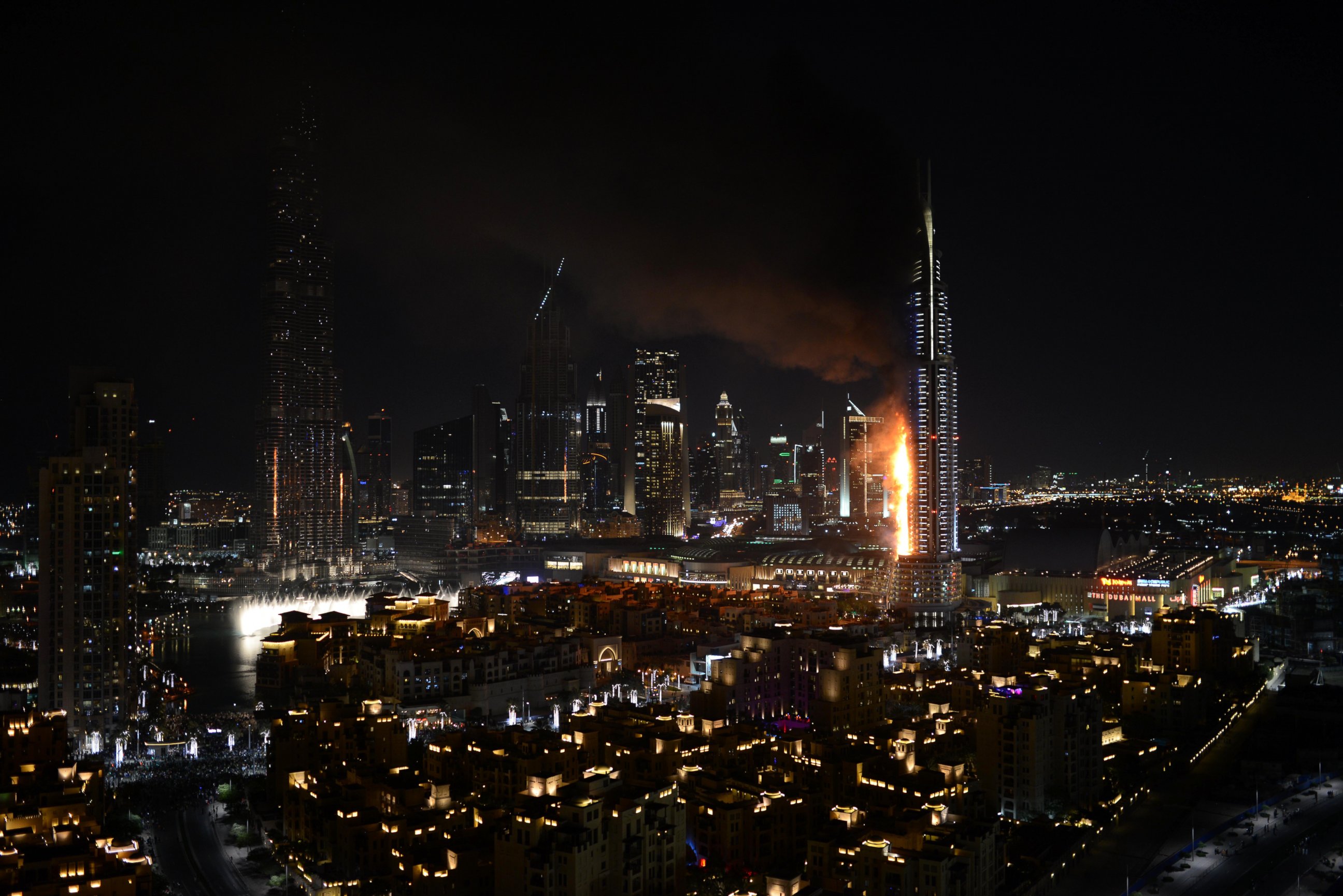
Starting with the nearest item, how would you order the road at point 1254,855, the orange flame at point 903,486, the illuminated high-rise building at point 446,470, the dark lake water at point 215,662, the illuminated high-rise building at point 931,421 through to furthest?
the road at point 1254,855
the dark lake water at point 215,662
the illuminated high-rise building at point 931,421
the orange flame at point 903,486
the illuminated high-rise building at point 446,470

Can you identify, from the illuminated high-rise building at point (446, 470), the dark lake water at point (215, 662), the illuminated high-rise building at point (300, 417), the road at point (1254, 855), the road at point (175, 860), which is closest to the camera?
the road at point (1254, 855)

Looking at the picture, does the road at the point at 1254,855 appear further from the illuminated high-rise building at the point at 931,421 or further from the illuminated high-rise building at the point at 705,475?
the illuminated high-rise building at the point at 705,475

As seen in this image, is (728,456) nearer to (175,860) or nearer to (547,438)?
(547,438)

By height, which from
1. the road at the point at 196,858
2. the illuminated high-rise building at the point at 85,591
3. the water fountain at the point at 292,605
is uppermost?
the illuminated high-rise building at the point at 85,591

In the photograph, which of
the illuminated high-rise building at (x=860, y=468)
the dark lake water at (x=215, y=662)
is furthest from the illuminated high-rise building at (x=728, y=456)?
the dark lake water at (x=215, y=662)

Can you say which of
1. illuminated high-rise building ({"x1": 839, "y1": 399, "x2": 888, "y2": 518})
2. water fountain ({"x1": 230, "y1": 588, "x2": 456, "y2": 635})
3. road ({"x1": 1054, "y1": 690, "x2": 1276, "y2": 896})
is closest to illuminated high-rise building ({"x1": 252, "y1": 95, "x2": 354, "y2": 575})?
water fountain ({"x1": 230, "y1": 588, "x2": 456, "y2": 635})

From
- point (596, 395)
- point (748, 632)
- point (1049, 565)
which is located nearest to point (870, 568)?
point (1049, 565)

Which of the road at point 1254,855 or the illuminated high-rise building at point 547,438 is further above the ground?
the illuminated high-rise building at point 547,438
